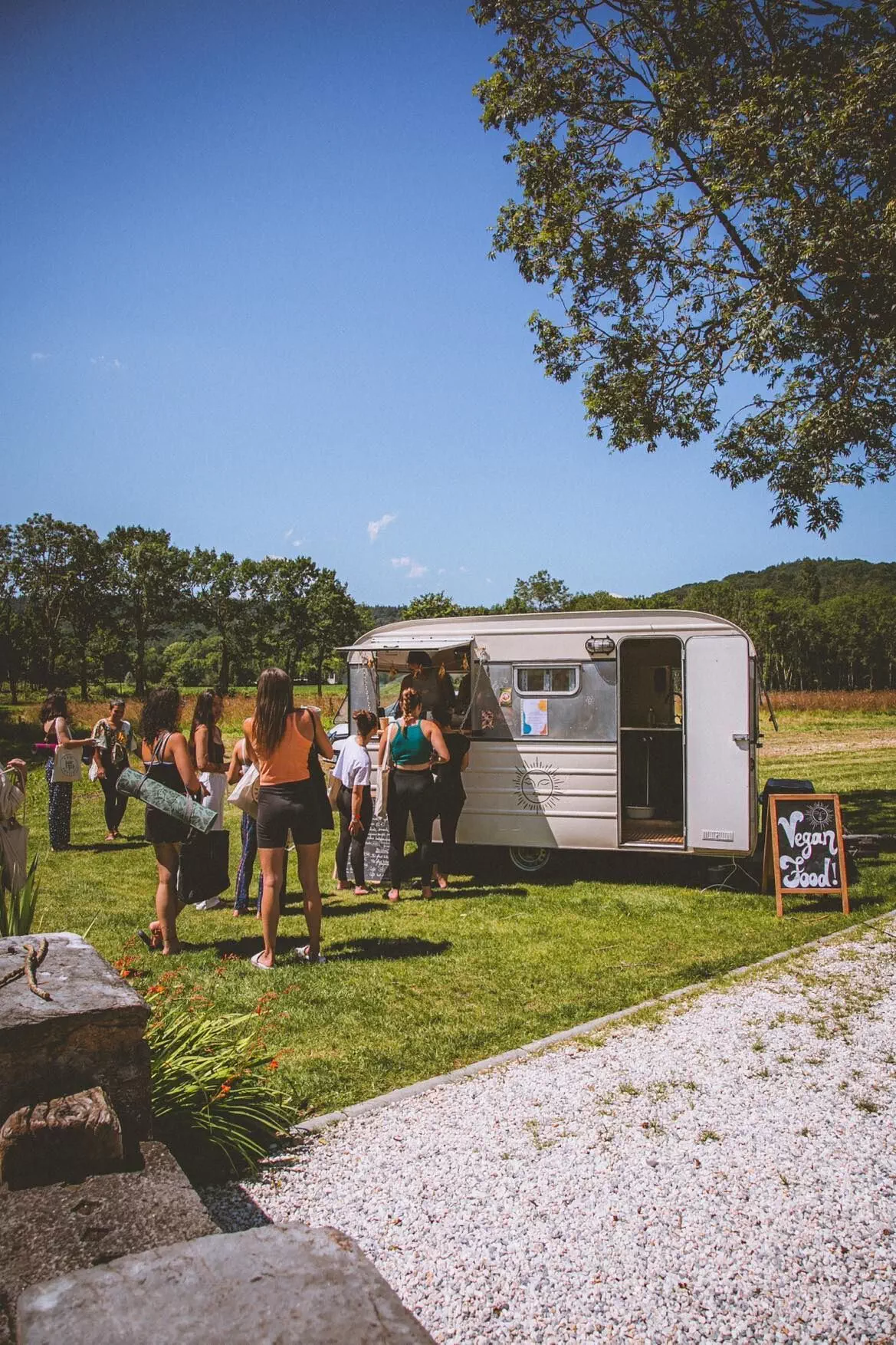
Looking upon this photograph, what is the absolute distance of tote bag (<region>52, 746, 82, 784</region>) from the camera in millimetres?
10258

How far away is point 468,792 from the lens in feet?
29.8

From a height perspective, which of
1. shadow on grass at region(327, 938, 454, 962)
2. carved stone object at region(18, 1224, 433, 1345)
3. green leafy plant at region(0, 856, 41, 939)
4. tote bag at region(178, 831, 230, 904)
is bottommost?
shadow on grass at region(327, 938, 454, 962)

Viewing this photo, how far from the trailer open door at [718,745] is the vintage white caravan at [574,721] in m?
0.01

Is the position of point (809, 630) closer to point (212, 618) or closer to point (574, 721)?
point (212, 618)

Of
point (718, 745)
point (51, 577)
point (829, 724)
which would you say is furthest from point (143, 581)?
point (718, 745)

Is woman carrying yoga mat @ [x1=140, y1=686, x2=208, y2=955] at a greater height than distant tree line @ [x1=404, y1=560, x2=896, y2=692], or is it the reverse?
distant tree line @ [x1=404, y1=560, x2=896, y2=692]

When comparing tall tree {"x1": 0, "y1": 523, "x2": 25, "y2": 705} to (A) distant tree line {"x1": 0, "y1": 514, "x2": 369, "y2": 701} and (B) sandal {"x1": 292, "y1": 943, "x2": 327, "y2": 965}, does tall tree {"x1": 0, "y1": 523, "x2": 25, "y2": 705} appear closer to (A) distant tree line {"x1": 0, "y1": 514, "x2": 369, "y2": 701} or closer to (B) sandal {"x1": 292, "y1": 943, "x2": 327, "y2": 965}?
(A) distant tree line {"x1": 0, "y1": 514, "x2": 369, "y2": 701}

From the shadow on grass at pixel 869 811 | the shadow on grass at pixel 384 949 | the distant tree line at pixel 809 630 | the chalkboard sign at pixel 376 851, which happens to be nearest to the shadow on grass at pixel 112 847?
the chalkboard sign at pixel 376 851

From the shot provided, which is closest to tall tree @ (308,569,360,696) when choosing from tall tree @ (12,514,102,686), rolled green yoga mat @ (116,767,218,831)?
tall tree @ (12,514,102,686)

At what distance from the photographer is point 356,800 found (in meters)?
8.40

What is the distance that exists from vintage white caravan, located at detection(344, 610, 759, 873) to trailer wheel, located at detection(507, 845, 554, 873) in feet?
0.05

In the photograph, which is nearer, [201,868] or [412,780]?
[201,868]

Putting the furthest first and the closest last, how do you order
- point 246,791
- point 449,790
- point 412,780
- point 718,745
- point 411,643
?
point 411,643 < point 449,790 < point 718,745 < point 412,780 < point 246,791

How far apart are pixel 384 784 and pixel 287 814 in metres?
2.74
